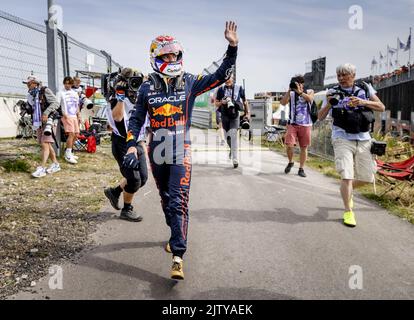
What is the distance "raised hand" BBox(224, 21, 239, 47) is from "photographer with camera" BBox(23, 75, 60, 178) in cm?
545

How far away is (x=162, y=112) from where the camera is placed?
390 centimetres

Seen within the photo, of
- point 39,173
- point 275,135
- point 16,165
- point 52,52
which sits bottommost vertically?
point 39,173

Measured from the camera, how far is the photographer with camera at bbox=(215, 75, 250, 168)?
959 cm

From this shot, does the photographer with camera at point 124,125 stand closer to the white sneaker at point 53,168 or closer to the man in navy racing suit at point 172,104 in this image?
the man in navy racing suit at point 172,104

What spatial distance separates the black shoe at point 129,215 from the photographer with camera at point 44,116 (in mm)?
3324

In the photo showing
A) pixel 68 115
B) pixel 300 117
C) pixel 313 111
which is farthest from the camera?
pixel 68 115

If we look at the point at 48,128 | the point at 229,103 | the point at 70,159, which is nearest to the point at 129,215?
the point at 48,128

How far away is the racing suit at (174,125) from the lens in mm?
3840

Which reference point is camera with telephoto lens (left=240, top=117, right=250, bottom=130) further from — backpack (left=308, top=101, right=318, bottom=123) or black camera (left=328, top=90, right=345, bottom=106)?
black camera (left=328, top=90, right=345, bottom=106)

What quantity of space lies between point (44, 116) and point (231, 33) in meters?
5.59

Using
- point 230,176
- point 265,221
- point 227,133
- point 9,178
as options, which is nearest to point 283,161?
point 227,133

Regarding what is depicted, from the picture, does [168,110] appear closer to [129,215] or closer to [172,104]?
[172,104]

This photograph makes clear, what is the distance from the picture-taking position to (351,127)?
17.7 feet

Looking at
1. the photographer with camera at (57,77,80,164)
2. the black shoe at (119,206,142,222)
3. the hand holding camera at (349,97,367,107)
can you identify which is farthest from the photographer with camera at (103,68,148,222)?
the photographer with camera at (57,77,80,164)
